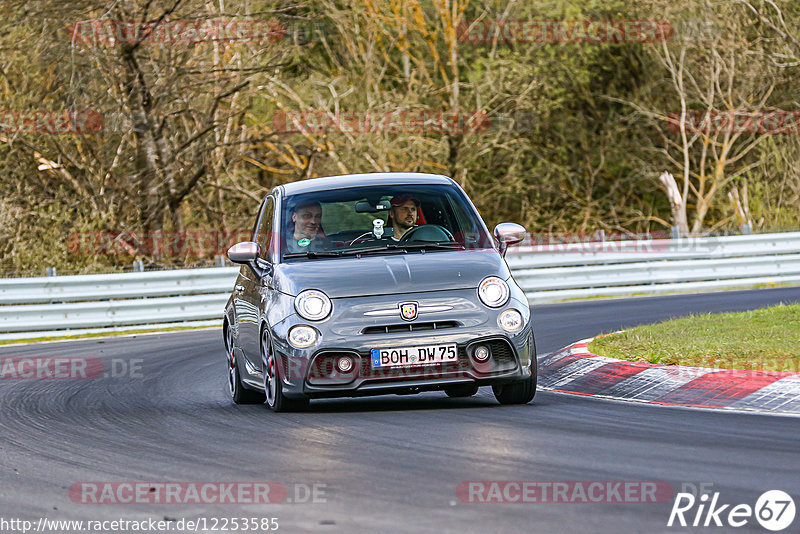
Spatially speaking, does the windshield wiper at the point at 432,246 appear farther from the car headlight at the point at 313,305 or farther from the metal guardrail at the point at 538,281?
the metal guardrail at the point at 538,281

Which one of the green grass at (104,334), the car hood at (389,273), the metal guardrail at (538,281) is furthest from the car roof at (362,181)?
the metal guardrail at (538,281)

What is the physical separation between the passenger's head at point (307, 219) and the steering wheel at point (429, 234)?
64cm

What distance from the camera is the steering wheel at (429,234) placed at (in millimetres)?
9859

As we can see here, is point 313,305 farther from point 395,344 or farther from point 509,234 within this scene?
point 509,234

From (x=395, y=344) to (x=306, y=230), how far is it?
61.3 inches

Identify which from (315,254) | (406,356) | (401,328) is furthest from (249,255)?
(406,356)

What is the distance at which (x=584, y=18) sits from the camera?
1348 inches

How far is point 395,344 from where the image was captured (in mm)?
8742

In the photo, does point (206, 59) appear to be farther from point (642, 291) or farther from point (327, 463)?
point (327, 463)

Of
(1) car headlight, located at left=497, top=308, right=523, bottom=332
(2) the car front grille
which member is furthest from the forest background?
(1) car headlight, located at left=497, top=308, right=523, bottom=332

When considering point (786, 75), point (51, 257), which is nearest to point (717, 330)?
point (51, 257)

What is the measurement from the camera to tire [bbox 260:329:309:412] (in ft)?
30.1

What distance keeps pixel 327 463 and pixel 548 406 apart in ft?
8.27

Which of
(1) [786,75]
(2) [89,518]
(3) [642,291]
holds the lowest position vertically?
(3) [642,291]
